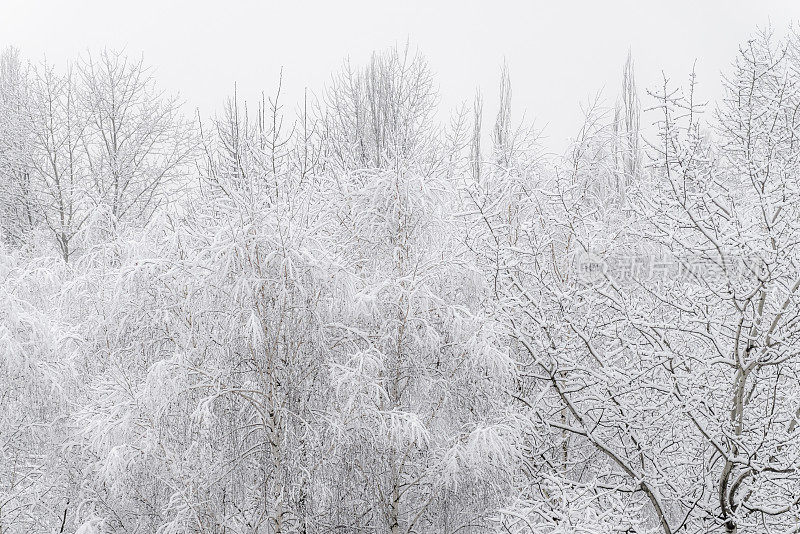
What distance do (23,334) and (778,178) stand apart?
788 centimetres

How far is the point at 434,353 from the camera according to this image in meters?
8.88

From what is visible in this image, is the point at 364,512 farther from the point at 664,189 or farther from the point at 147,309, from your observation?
the point at 664,189

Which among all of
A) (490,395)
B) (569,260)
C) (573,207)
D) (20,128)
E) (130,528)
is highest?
(20,128)

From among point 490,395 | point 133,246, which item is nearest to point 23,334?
point 133,246

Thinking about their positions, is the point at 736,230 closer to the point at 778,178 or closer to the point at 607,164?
the point at 778,178

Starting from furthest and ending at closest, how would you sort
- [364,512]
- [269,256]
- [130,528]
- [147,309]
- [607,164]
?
[607,164] → [130,528] → [364,512] → [147,309] → [269,256]

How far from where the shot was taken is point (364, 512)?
8.92 m

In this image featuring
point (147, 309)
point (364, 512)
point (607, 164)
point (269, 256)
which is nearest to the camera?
point (269, 256)

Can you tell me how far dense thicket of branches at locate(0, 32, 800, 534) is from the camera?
7.05 m

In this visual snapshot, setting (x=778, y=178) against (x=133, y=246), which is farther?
(x=133, y=246)

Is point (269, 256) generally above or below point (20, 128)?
below

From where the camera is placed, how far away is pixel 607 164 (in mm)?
11172

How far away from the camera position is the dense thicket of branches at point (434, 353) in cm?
705

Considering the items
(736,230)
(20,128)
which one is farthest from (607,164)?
(20,128)
